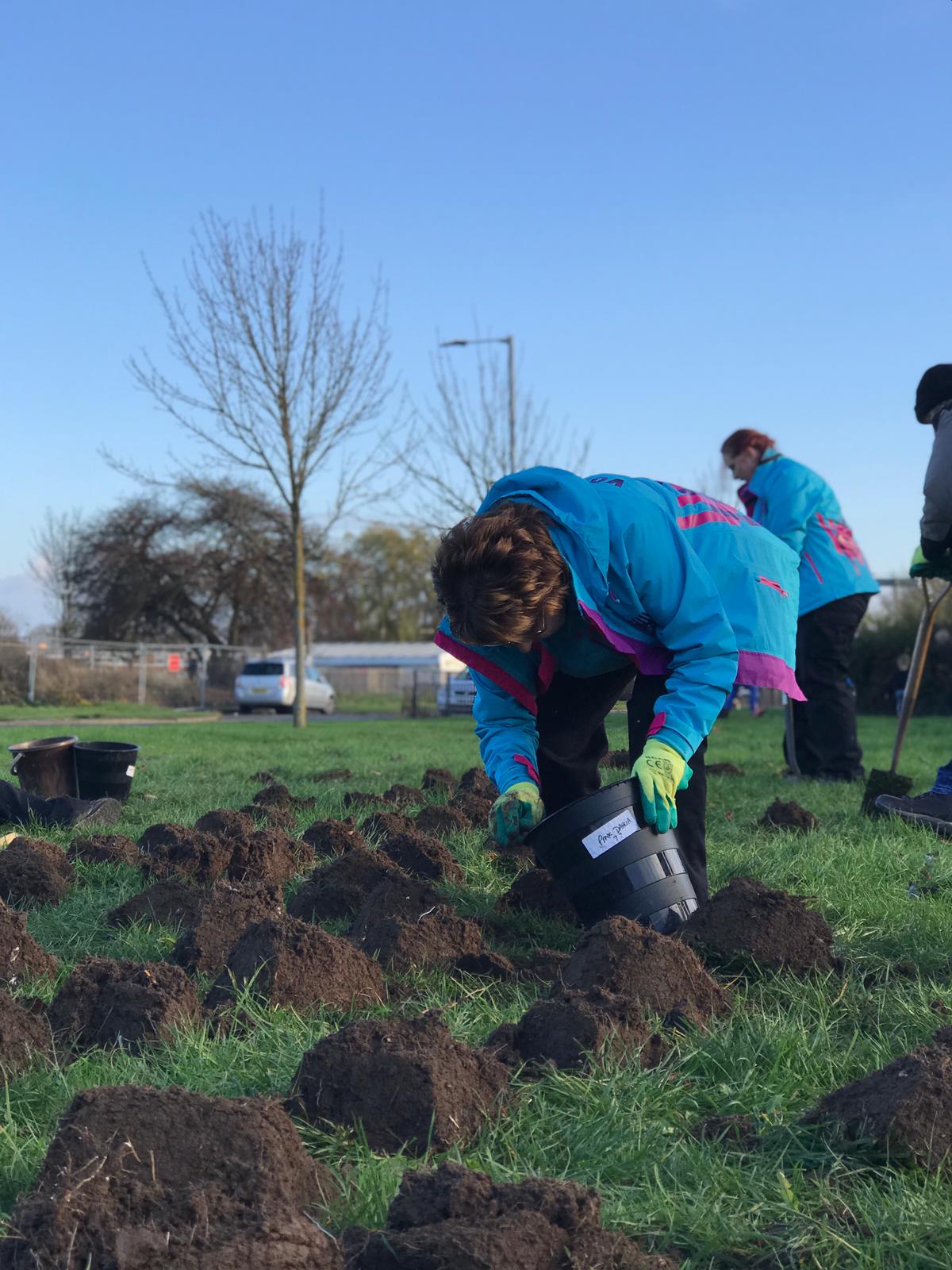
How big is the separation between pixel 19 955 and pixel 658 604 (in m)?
1.94

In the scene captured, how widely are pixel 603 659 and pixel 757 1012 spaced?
1.36 m

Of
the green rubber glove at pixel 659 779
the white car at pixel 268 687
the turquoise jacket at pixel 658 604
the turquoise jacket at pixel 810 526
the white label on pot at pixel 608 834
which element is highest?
the turquoise jacket at pixel 810 526

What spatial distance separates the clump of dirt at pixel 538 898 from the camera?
12.0ft

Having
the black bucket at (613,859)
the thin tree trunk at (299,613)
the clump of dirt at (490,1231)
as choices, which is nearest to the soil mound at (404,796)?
the black bucket at (613,859)

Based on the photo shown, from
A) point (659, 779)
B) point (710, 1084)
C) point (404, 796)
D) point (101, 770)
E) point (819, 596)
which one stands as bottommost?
point (710, 1084)

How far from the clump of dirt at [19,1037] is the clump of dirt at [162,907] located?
96cm

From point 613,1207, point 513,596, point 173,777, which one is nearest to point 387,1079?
point 613,1207

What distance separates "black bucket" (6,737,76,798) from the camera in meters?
5.77

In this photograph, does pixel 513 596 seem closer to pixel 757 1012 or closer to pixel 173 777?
pixel 757 1012

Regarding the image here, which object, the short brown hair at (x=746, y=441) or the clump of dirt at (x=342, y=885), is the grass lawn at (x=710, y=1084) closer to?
the clump of dirt at (x=342, y=885)

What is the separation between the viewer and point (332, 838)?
449 centimetres

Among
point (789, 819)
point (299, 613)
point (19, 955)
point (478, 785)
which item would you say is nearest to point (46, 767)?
point (478, 785)

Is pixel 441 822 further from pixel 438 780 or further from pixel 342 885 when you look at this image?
pixel 438 780

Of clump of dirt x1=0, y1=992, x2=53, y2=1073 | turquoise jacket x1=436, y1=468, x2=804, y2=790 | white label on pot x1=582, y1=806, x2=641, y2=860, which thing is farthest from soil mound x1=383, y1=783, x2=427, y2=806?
clump of dirt x1=0, y1=992, x2=53, y2=1073
